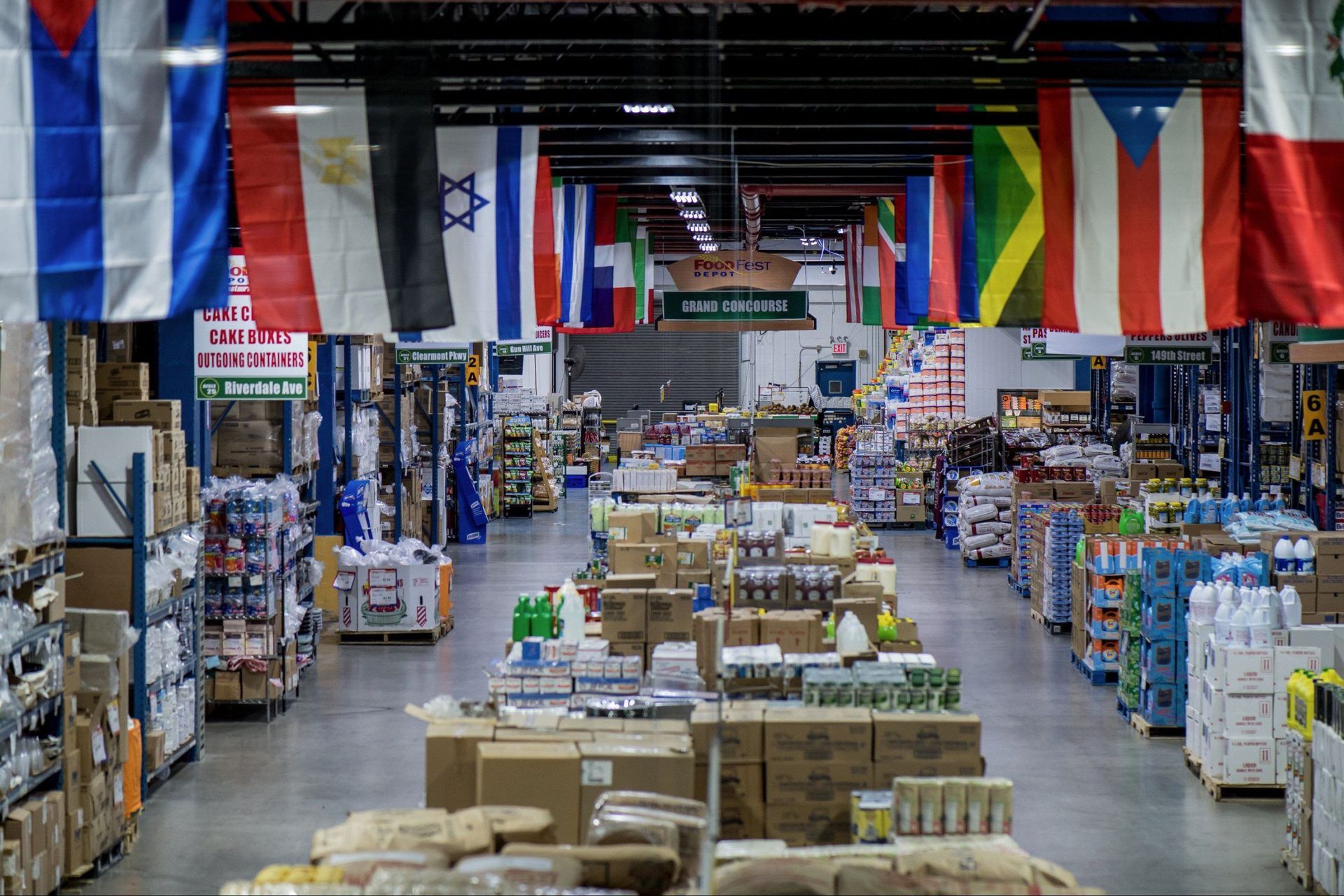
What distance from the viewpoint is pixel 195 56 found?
18.1ft

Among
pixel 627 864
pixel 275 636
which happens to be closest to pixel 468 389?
pixel 275 636

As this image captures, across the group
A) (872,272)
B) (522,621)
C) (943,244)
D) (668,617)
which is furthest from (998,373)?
(522,621)

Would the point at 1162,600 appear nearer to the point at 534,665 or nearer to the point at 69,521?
the point at 534,665

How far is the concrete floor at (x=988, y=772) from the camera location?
8883 millimetres

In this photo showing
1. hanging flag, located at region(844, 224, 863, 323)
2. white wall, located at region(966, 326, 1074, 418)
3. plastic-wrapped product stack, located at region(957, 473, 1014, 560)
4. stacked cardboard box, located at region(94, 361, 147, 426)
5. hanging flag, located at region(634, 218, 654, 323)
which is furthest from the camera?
white wall, located at region(966, 326, 1074, 418)

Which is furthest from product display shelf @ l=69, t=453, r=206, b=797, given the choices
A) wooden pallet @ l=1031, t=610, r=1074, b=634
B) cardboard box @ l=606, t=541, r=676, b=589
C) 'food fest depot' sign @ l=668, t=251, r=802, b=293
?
wooden pallet @ l=1031, t=610, r=1074, b=634

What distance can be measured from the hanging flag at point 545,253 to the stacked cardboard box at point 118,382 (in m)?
3.03

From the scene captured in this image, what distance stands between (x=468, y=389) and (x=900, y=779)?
68.7ft

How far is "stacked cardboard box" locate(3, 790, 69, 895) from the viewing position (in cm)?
754

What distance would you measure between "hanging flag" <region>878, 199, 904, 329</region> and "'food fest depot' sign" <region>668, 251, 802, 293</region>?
2.49 m

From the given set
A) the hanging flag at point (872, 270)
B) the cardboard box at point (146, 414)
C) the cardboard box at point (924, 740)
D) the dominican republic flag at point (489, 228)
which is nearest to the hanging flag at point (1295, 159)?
the cardboard box at point (924, 740)

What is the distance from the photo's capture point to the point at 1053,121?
682 cm

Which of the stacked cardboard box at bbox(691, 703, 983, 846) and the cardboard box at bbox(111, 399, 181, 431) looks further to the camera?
the cardboard box at bbox(111, 399, 181, 431)

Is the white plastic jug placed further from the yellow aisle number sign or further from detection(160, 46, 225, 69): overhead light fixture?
the yellow aisle number sign
